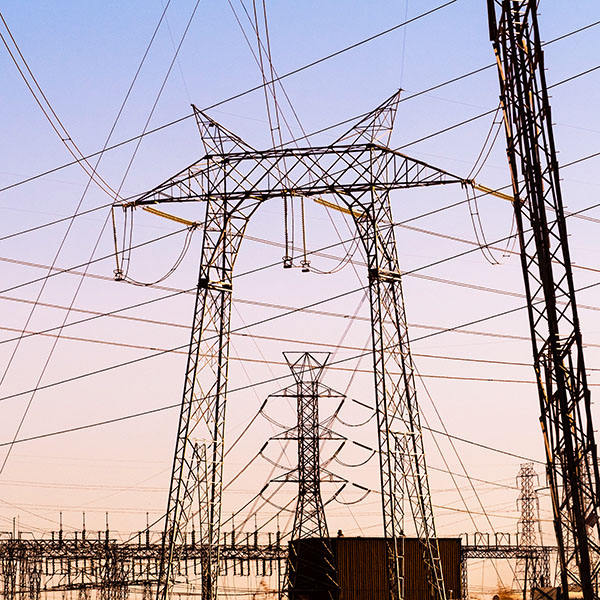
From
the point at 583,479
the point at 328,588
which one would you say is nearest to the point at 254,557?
the point at 328,588

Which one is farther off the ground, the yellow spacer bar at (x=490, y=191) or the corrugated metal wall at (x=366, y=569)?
the yellow spacer bar at (x=490, y=191)

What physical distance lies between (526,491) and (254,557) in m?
30.7

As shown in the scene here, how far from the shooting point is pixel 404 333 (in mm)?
28828

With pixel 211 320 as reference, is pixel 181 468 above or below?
below

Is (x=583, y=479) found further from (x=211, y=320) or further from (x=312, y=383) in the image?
(x=312, y=383)

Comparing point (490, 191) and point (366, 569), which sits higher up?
point (490, 191)

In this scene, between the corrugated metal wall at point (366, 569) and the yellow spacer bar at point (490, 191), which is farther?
the corrugated metal wall at point (366, 569)

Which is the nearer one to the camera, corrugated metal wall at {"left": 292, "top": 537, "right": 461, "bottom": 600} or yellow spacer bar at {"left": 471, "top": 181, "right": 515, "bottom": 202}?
yellow spacer bar at {"left": 471, "top": 181, "right": 515, "bottom": 202}

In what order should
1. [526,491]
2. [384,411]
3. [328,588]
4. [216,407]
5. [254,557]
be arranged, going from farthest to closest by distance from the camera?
[526,491] → [254,557] → [328,588] → [216,407] → [384,411]

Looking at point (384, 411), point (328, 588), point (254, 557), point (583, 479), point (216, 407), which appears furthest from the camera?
point (254, 557)

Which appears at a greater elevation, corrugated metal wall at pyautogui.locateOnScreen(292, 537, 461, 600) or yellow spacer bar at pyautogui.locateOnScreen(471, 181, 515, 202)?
yellow spacer bar at pyautogui.locateOnScreen(471, 181, 515, 202)

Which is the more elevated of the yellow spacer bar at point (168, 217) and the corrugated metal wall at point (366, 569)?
the yellow spacer bar at point (168, 217)

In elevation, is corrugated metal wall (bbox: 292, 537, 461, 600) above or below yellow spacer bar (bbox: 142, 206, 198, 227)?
below

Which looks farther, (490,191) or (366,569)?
(366,569)
